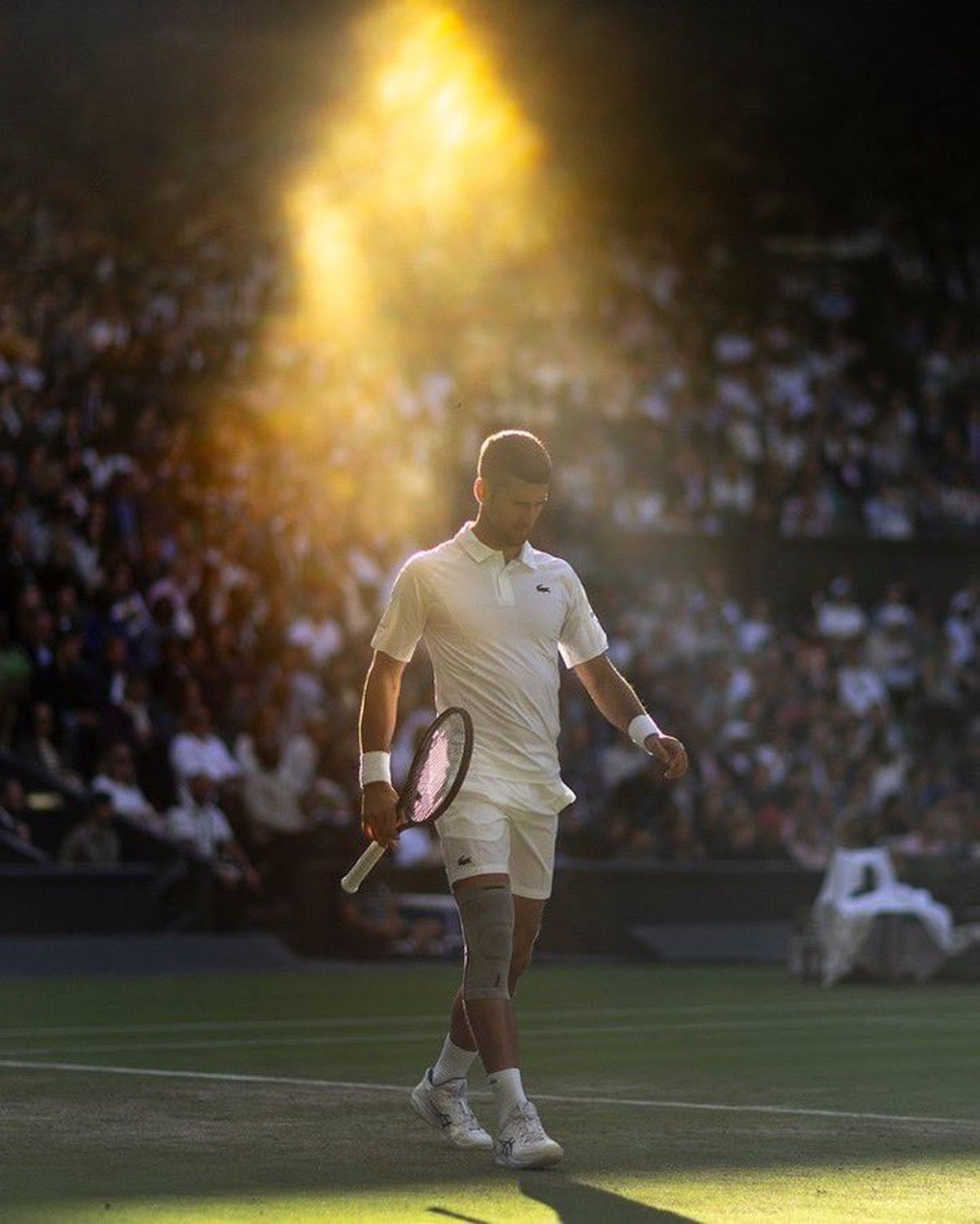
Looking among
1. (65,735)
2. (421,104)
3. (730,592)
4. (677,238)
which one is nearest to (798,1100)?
(65,735)

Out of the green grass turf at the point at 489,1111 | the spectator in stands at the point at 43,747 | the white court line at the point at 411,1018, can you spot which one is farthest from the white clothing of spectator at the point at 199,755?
the white court line at the point at 411,1018

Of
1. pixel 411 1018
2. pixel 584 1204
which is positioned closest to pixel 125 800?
pixel 411 1018

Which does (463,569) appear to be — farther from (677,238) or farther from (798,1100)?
(677,238)

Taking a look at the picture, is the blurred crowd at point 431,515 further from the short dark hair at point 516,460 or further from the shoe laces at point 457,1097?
the short dark hair at point 516,460

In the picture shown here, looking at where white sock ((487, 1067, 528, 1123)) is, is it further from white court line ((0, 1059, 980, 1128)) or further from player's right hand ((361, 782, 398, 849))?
white court line ((0, 1059, 980, 1128))

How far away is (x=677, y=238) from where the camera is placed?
1307 inches

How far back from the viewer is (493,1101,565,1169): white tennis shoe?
752 cm

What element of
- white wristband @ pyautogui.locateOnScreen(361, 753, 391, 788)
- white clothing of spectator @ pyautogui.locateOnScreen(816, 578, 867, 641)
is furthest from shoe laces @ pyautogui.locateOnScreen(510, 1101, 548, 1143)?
white clothing of spectator @ pyautogui.locateOnScreen(816, 578, 867, 641)

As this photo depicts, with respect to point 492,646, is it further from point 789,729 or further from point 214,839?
point 789,729

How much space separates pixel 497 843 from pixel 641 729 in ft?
2.32

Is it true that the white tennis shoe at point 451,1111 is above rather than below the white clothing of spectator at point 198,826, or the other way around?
below

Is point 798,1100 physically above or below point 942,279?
below

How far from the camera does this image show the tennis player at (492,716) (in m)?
7.82

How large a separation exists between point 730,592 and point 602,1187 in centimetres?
2248
